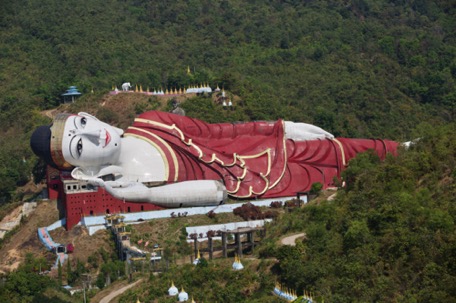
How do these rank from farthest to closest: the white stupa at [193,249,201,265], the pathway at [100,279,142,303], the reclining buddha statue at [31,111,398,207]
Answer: the reclining buddha statue at [31,111,398,207] < the white stupa at [193,249,201,265] < the pathway at [100,279,142,303]

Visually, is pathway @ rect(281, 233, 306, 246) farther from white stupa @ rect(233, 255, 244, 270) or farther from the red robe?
the red robe

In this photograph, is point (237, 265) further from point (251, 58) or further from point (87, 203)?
point (251, 58)

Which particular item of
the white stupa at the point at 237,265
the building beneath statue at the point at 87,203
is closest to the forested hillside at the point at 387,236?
the white stupa at the point at 237,265

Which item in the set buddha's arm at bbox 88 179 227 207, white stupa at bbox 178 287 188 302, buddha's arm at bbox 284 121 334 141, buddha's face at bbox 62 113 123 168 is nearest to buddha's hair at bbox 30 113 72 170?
buddha's face at bbox 62 113 123 168

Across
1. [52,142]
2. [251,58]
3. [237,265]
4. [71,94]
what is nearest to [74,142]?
[52,142]

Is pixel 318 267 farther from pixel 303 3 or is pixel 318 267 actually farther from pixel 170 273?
pixel 303 3

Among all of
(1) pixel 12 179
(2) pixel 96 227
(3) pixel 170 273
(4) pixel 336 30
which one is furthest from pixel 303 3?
(3) pixel 170 273
